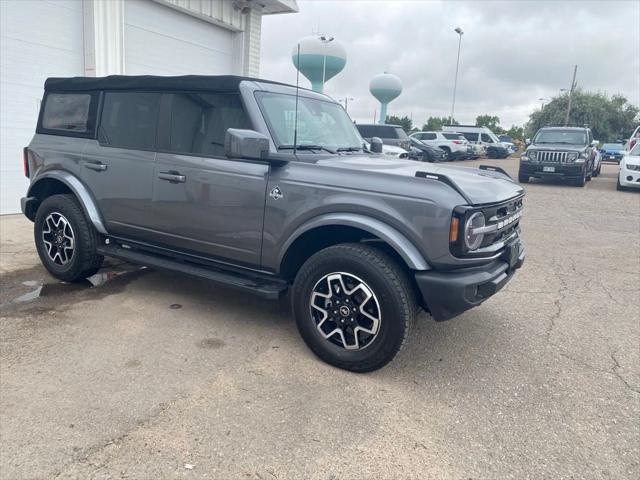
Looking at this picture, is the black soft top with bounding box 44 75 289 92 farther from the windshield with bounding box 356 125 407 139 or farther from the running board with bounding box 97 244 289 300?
the windshield with bounding box 356 125 407 139

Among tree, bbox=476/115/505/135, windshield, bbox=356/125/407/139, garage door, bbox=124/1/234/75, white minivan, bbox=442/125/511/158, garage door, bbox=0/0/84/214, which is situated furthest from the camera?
tree, bbox=476/115/505/135

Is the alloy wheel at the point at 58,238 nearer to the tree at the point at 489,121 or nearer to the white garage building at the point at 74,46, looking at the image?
the white garage building at the point at 74,46

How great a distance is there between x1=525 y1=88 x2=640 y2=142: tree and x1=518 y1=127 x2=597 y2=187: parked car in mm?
45145

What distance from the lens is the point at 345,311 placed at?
328cm

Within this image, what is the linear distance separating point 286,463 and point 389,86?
50.2 m

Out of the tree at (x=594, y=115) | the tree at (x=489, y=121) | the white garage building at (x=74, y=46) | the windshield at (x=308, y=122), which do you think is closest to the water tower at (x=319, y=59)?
the white garage building at (x=74, y=46)

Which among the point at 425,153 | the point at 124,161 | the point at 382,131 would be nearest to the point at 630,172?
the point at 382,131

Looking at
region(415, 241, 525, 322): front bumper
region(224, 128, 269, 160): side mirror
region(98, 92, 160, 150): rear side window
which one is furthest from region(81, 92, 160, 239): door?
region(415, 241, 525, 322): front bumper

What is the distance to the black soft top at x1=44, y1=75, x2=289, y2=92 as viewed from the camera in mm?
3873

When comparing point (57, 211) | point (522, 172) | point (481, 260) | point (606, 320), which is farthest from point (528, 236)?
point (522, 172)

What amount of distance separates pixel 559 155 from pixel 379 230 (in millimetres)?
14031

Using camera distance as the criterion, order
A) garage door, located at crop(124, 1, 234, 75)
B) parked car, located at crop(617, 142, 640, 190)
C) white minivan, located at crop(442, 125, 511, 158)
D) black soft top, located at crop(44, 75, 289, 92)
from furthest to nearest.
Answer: white minivan, located at crop(442, 125, 511, 158), parked car, located at crop(617, 142, 640, 190), garage door, located at crop(124, 1, 234, 75), black soft top, located at crop(44, 75, 289, 92)

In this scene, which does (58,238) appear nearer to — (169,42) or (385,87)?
(169,42)

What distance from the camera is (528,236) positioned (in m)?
8.16
